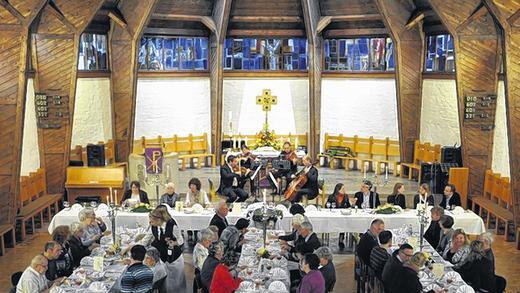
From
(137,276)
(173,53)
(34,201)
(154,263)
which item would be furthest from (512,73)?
(173,53)

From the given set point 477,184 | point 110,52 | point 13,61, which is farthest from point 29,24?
point 477,184

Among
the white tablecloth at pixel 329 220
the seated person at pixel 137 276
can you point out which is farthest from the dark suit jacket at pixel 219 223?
the seated person at pixel 137 276

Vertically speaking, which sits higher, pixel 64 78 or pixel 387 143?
pixel 64 78

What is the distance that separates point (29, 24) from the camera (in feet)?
44.2

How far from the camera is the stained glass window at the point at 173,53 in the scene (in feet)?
71.4

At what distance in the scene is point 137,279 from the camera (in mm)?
8617

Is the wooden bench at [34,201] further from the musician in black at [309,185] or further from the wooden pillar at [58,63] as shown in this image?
the musician in black at [309,185]

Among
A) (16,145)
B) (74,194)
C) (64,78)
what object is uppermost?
(64,78)

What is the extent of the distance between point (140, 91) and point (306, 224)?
12.1 meters

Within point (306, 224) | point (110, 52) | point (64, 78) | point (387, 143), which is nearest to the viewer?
point (306, 224)

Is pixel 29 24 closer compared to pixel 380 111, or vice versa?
pixel 29 24

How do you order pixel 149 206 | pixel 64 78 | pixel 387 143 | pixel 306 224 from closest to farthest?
pixel 306 224 < pixel 149 206 < pixel 64 78 < pixel 387 143

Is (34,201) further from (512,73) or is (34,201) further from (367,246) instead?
(512,73)

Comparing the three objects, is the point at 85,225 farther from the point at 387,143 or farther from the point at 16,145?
the point at 387,143
